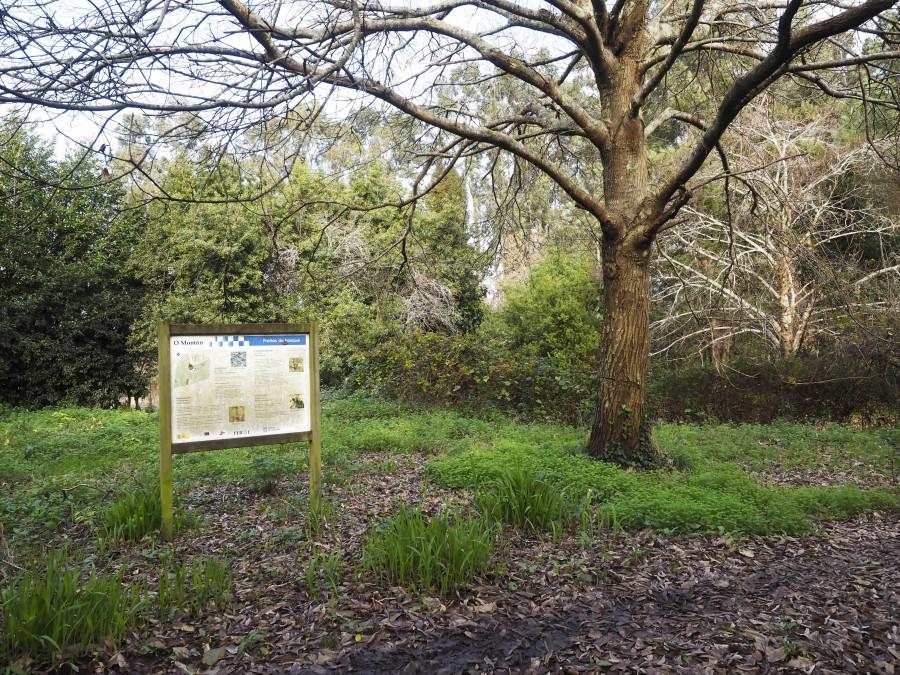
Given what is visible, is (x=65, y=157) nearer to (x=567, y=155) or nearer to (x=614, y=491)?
(x=567, y=155)

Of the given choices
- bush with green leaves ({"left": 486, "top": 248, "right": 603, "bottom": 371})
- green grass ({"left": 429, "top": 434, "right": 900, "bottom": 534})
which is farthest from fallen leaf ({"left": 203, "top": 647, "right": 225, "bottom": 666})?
bush with green leaves ({"left": 486, "top": 248, "right": 603, "bottom": 371})

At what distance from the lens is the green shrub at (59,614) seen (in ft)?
8.46

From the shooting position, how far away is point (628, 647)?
9.56ft

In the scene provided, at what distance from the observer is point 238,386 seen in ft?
15.3

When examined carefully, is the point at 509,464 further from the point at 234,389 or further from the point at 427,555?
the point at 234,389

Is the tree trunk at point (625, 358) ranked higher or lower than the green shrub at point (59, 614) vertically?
higher

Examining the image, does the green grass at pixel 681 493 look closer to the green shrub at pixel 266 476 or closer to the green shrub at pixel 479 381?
the green shrub at pixel 266 476

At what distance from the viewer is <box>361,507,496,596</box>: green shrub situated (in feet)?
11.2

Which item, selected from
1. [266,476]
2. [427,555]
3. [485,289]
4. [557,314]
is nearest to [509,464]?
[427,555]

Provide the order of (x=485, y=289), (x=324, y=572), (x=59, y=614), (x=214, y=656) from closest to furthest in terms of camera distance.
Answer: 1. (x=59, y=614)
2. (x=214, y=656)
3. (x=324, y=572)
4. (x=485, y=289)

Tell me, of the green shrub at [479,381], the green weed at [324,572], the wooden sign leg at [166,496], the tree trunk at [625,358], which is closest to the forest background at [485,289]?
the green shrub at [479,381]

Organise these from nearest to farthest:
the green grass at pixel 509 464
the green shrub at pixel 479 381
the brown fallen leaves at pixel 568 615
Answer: the brown fallen leaves at pixel 568 615
the green grass at pixel 509 464
the green shrub at pixel 479 381

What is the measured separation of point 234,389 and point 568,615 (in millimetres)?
3002

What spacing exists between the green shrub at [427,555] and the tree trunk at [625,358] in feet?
10.7
